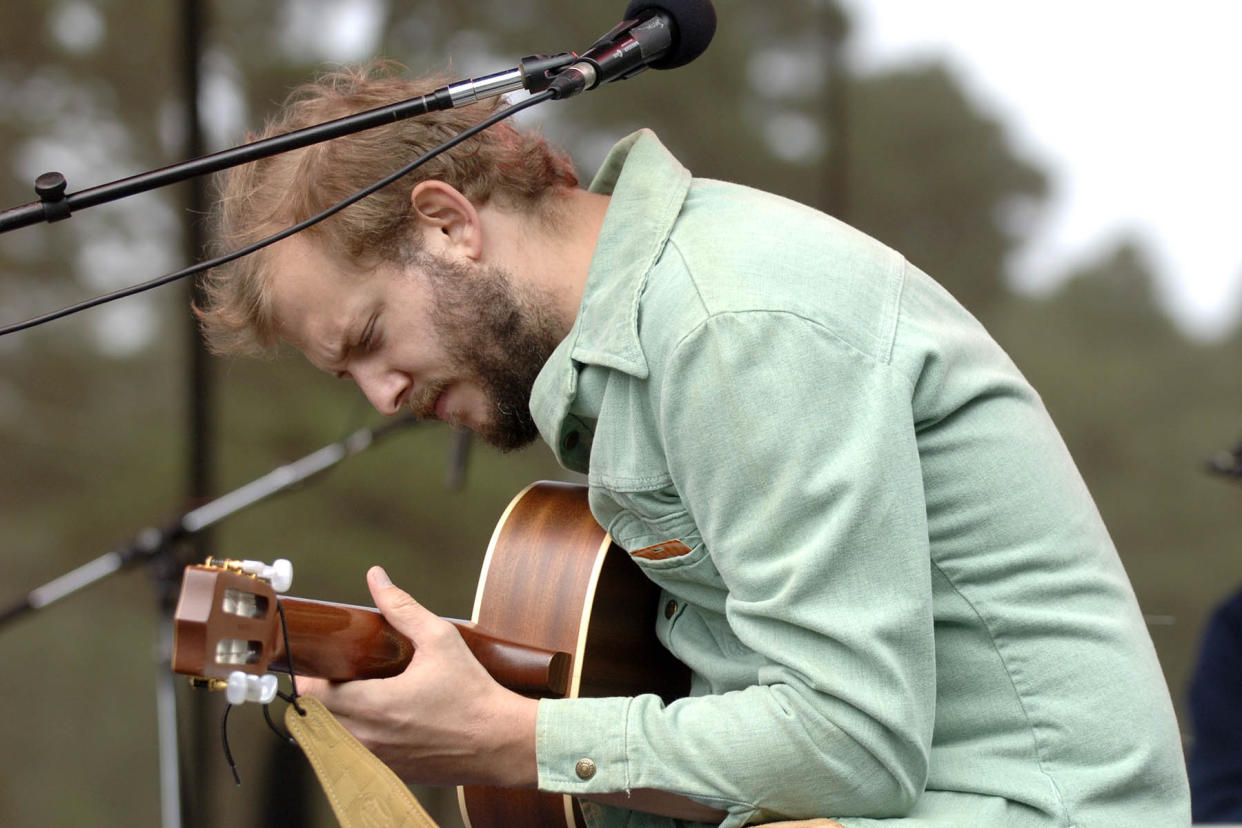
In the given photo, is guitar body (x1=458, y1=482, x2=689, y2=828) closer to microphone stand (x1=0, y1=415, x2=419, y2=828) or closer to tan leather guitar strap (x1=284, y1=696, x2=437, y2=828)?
tan leather guitar strap (x1=284, y1=696, x2=437, y2=828)

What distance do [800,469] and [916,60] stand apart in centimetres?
219

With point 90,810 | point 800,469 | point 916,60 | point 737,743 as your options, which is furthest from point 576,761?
point 916,60

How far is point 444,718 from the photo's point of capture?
1261mm

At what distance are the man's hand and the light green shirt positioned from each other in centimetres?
5

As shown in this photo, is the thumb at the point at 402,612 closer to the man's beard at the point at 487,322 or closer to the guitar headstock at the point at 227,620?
the guitar headstock at the point at 227,620

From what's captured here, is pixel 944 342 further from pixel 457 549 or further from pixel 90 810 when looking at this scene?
pixel 90 810

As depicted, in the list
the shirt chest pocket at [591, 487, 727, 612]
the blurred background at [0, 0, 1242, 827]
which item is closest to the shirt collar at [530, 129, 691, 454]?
the shirt chest pocket at [591, 487, 727, 612]

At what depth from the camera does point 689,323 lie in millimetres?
1128

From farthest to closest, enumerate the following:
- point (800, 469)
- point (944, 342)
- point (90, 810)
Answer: point (90, 810)
point (944, 342)
point (800, 469)

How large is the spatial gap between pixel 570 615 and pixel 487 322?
40 centimetres

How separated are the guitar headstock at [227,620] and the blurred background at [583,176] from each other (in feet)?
5.85

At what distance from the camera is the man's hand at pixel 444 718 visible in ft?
4.12

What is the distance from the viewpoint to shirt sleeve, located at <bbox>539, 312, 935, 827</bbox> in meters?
1.08

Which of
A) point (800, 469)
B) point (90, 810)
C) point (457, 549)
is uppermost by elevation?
point (800, 469)
